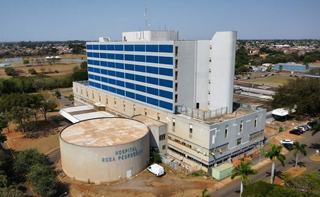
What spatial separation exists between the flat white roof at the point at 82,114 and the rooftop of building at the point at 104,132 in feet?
33.6

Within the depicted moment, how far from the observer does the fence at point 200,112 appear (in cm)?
5002

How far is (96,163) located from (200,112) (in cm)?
2216

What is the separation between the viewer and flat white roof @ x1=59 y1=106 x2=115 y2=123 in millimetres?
67094

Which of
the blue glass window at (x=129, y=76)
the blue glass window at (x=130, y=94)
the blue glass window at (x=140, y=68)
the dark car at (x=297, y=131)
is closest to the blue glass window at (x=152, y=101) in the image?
the blue glass window at (x=130, y=94)

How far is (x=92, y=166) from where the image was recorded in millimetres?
42594

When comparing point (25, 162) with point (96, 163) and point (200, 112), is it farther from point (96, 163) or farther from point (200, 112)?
point (200, 112)

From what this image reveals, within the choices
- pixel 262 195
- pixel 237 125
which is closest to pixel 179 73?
pixel 237 125

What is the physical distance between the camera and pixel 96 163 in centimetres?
4231

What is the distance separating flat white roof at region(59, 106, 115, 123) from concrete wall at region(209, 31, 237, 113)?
95.7ft

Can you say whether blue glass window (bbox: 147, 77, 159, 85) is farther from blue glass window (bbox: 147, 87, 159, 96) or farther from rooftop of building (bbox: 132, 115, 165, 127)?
rooftop of building (bbox: 132, 115, 165, 127)

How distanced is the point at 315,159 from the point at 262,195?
2795cm

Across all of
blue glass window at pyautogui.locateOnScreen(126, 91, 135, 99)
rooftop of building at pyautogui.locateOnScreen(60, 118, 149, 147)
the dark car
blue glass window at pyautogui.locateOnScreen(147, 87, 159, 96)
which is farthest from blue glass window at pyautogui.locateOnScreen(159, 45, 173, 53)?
the dark car

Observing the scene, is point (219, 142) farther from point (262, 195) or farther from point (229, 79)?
point (262, 195)

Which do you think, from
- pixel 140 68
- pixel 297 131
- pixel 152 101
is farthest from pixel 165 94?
pixel 297 131
